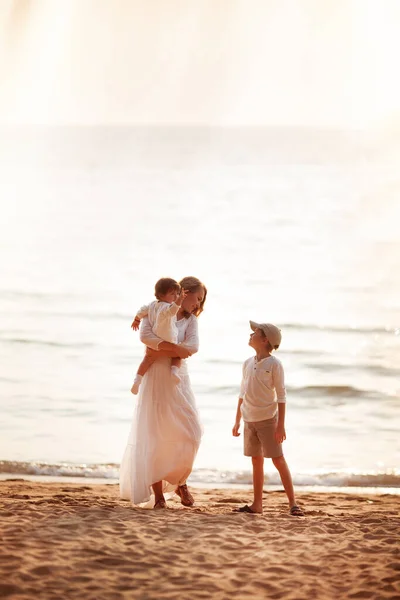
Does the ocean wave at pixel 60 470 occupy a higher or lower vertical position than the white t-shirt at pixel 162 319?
lower

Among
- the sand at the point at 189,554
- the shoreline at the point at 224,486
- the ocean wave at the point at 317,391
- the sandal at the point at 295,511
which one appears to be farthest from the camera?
the ocean wave at the point at 317,391

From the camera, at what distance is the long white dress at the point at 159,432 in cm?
689

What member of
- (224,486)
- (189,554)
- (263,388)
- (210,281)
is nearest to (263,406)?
(263,388)

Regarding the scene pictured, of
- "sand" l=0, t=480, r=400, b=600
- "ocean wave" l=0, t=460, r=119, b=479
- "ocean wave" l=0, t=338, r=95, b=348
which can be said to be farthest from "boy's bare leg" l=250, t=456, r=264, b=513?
"ocean wave" l=0, t=338, r=95, b=348

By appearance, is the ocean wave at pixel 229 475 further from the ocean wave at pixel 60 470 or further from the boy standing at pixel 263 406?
the boy standing at pixel 263 406

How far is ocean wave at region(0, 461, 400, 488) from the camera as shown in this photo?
388 inches

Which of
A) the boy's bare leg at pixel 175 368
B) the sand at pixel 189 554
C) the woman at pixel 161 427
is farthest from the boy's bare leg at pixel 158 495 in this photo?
the boy's bare leg at pixel 175 368

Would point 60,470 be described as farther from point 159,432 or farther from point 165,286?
point 165,286

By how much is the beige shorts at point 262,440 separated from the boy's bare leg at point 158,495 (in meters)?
0.62

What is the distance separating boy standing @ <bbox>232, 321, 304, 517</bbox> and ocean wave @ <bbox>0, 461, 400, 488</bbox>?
9.23 feet

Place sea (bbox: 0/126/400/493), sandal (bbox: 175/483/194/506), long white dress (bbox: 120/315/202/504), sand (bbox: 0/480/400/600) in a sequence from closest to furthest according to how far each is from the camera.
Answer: sand (bbox: 0/480/400/600)
long white dress (bbox: 120/315/202/504)
sandal (bbox: 175/483/194/506)
sea (bbox: 0/126/400/493)

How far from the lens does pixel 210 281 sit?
27828 mm

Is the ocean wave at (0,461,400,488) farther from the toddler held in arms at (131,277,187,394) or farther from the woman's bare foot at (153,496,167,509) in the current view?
the toddler held in arms at (131,277,187,394)

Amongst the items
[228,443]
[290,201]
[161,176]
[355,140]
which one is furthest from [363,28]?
[228,443]
